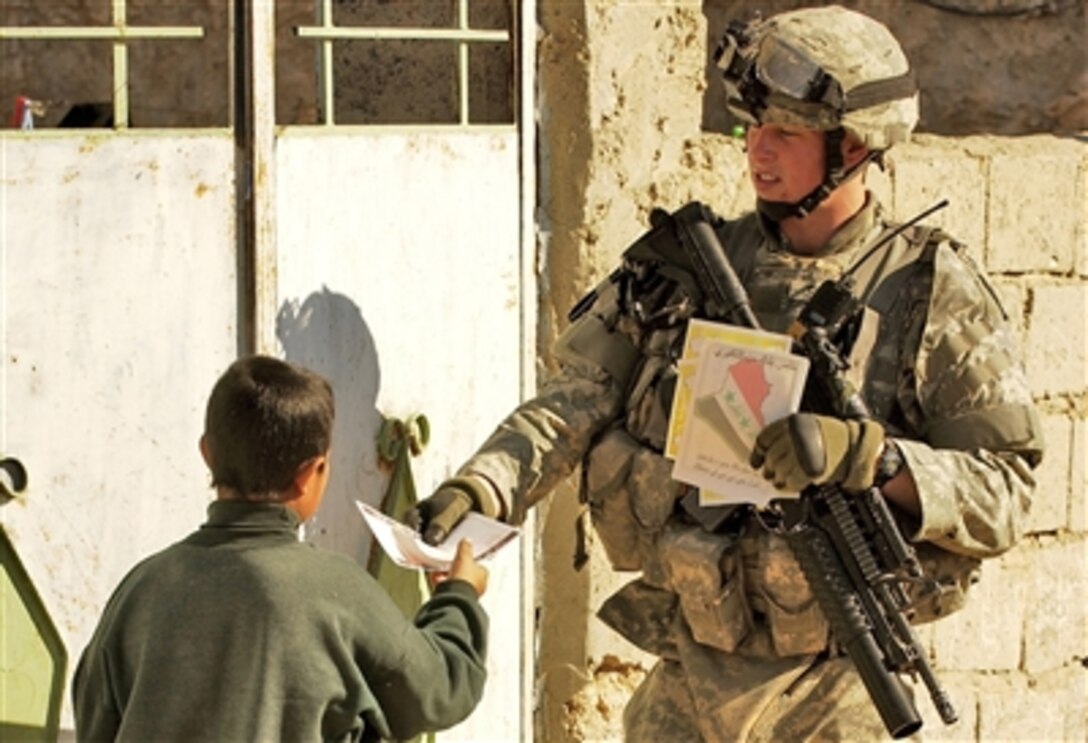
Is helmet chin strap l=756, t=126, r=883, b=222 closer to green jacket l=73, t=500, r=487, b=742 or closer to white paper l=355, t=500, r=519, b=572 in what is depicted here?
white paper l=355, t=500, r=519, b=572

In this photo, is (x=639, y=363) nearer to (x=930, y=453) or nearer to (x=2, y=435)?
(x=930, y=453)

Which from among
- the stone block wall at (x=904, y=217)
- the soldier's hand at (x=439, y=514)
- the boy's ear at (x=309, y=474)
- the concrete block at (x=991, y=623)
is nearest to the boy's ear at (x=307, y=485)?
the boy's ear at (x=309, y=474)

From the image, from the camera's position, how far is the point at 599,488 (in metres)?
4.20

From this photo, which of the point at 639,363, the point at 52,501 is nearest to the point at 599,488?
the point at 639,363

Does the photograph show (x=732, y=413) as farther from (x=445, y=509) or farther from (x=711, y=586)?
(x=445, y=509)

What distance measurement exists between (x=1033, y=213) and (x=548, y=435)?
204 cm

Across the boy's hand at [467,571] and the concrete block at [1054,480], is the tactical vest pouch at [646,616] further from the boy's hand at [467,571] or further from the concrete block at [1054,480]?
the concrete block at [1054,480]

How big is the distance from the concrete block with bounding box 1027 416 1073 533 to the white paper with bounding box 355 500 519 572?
2319 mm

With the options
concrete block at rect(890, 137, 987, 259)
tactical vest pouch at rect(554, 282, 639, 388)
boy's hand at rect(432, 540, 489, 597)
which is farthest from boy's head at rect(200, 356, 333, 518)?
concrete block at rect(890, 137, 987, 259)

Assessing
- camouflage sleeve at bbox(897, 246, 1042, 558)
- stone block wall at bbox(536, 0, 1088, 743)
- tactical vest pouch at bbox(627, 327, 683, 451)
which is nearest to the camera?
camouflage sleeve at bbox(897, 246, 1042, 558)

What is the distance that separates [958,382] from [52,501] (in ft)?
5.48

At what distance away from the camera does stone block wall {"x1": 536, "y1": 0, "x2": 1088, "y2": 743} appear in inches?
205

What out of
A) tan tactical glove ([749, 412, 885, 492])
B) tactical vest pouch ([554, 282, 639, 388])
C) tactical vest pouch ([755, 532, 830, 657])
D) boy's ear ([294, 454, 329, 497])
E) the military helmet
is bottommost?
tactical vest pouch ([755, 532, 830, 657])

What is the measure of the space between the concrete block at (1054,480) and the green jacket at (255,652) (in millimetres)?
2814
